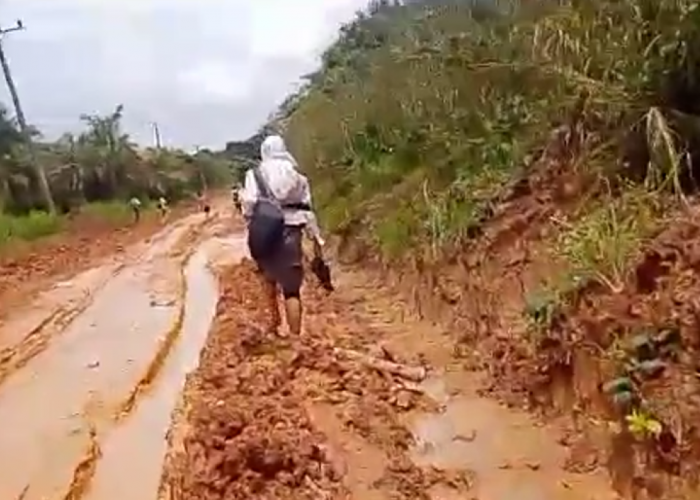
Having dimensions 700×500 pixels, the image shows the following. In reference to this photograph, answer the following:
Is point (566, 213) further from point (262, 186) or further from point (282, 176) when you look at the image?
point (262, 186)

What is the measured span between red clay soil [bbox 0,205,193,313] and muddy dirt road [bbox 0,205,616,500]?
6903mm

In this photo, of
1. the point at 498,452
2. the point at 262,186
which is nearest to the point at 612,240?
the point at 498,452

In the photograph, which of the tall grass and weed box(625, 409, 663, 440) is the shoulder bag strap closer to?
the tall grass

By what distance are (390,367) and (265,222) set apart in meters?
1.37

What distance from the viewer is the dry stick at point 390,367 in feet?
25.4

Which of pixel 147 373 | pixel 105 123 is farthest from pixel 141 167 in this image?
pixel 147 373

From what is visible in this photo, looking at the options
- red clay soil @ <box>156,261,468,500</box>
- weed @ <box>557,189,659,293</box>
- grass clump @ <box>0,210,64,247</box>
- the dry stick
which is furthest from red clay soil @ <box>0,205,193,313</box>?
weed @ <box>557,189,659,293</box>

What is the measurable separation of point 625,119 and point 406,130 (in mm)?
7496

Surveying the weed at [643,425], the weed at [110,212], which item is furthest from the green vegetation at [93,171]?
the weed at [643,425]

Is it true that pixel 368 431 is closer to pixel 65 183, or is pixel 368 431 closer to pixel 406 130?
pixel 406 130

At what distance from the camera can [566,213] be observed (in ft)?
27.8

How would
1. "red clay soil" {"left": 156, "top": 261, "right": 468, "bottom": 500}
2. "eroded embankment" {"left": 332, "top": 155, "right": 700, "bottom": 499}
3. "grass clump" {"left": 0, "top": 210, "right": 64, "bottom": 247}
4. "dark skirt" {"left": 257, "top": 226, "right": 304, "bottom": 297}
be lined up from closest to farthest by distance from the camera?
1. "eroded embankment" {"left": 332, "top": 155, "right": 700, "bottom": 499}
2. "red clay soil" {"left": 156, "top": 261, "right": 468, "bottom": 500}
3. "dark skirt" {"left": 257, "top": 226, "right": 304, "bottom": 297}
4. "grass clump" {"left": 0, "top": 210, "right": 64, "bottom": 247}

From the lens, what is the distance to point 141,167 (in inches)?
2293

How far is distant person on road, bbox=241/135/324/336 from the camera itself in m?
7.71
